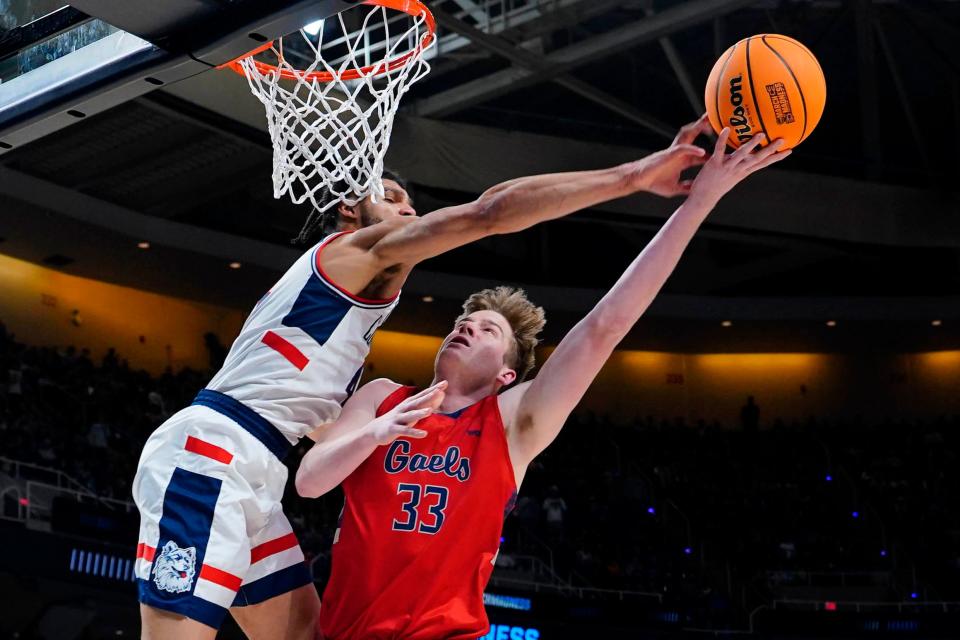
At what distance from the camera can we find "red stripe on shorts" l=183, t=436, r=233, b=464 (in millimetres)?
3473

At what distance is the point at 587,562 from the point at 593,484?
319cm

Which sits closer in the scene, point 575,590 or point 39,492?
point 39,492

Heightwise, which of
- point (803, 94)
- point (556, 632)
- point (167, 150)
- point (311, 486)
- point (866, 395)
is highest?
point (167, 150)

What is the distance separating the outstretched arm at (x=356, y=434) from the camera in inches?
124

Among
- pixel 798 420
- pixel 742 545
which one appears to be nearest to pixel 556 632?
pixel 742 545

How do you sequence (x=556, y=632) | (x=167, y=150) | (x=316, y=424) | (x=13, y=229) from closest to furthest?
(x=316, y=424) < (x=556, y=632) < (x=167, y=150) < (x=13, y=229)

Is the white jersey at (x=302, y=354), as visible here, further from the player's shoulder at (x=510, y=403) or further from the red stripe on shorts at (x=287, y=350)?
the player's shoulder at (x=510, y=403)

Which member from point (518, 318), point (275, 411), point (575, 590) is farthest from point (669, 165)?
point (575, 590)

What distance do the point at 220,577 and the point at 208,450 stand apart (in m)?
0.37

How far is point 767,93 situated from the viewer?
11.2 ft

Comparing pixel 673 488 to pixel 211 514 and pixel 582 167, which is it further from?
pixel 211 514

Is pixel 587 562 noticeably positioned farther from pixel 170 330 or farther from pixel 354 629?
pixel 354 629

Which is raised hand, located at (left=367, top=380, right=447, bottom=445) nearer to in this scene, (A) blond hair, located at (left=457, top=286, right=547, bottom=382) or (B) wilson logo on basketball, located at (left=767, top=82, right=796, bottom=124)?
(A) blond hair, located at (left=457, top=286, right=547, bottom=382)

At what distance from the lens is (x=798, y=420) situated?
81.0ft
